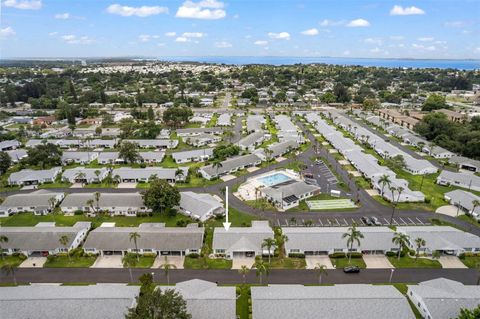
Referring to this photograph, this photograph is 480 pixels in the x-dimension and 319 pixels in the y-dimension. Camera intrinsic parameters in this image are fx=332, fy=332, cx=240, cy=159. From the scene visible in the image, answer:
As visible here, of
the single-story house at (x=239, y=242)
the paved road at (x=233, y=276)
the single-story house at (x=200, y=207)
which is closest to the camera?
the paved road at (x=233, y=276)

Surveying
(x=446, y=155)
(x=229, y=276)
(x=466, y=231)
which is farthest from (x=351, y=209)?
(x=446, y=155)

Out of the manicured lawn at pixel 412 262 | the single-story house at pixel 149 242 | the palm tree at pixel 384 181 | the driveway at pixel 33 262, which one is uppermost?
the palm tree at pixel 384 181

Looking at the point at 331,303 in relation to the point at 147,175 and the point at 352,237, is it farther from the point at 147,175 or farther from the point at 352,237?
the point at 147,175

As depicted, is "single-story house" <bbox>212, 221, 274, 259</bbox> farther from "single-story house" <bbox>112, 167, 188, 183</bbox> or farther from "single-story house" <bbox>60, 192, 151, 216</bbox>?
"single-story house" <bbox>112, 167, 188, 183</bbox>

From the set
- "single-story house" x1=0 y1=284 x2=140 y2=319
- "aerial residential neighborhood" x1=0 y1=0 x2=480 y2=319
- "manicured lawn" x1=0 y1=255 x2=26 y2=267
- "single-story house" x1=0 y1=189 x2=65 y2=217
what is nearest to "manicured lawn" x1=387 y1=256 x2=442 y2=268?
"aerial residential neighborhood" x1=0 y1=0 x2=480 y2=319

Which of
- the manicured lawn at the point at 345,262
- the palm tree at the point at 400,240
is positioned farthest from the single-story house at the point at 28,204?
the palm tree at the point at 400,240

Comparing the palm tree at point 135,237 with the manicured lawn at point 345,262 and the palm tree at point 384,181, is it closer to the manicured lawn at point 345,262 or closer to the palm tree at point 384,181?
the manicured lawn at point 345,262

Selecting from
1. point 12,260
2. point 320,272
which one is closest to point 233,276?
point 320,272
